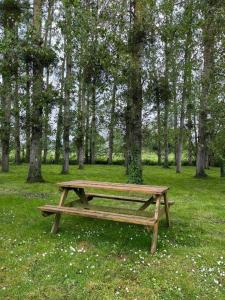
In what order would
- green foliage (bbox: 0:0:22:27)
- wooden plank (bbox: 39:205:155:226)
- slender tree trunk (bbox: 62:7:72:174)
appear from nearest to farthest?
wooden plank (bbox: 39:205:155:226), slender tree trunk (bbox: 62:7:72:174), green foliage (bbox: 0:0:22:27)

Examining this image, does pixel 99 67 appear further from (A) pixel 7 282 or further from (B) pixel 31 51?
(A) pixel 7 282

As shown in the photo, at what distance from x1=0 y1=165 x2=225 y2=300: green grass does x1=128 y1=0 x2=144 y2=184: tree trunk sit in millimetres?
6421

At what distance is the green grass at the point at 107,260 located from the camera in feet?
15.3

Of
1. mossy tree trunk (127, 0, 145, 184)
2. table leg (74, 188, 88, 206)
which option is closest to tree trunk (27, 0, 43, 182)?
mossy tree trunk (127, 0, 145, 184)

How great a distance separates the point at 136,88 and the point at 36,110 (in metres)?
4.62

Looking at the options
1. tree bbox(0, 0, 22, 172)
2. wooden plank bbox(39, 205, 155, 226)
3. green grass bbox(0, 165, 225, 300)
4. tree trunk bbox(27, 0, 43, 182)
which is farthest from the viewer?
tree trunk bbox(27, 0, 43, 182)

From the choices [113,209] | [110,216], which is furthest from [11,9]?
[110,216]

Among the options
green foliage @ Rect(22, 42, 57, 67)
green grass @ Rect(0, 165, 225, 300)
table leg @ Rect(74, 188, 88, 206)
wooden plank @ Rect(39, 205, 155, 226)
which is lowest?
green grass @ Rect(0, 165, 225, 300)

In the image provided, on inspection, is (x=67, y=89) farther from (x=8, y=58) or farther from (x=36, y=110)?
(x=8, y=58)

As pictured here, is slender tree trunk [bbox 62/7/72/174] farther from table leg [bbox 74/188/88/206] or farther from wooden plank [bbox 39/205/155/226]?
wooden plank [bbox 39/205/155/226]

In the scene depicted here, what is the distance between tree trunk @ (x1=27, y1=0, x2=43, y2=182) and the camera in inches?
582

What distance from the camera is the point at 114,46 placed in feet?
44.9

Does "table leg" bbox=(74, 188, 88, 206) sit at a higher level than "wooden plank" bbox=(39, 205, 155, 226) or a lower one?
higher

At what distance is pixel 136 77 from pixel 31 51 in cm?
469
